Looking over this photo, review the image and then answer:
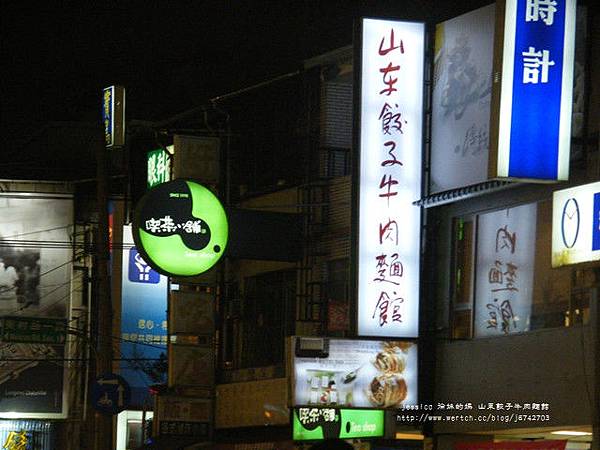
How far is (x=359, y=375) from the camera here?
64.4 feet

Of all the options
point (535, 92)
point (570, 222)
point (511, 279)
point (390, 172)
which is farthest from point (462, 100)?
point (570, 222)

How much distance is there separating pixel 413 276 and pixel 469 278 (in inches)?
34.0

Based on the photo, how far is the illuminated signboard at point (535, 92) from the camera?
15.9m

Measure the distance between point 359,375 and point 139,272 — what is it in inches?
698

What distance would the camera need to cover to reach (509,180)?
16.0 m

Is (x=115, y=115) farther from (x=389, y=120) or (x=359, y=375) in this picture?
(x=359, y=375)

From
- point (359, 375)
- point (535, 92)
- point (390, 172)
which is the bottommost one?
point (359, 375)

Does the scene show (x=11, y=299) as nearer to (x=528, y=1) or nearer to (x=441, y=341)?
(x=441, y=341)

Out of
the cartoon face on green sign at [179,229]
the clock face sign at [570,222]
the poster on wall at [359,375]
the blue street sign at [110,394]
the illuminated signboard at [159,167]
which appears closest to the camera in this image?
the clock face sign at [570,222]

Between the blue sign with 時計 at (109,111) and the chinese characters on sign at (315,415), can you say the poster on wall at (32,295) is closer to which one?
the blue sign with 時計 at (109,111)

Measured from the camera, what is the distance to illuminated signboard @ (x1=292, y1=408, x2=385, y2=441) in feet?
68.8

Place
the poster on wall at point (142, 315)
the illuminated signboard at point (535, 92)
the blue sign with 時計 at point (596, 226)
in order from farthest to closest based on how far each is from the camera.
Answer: the poster on wall at point (142, 315), the illuminated signboard at point (535, 92), the blue sign with 時計 at point (596, 226)

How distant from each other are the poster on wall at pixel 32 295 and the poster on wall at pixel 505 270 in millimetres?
23805

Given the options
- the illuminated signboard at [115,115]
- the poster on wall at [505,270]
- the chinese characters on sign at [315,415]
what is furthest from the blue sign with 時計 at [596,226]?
the illuminated signboard at [115,115]
